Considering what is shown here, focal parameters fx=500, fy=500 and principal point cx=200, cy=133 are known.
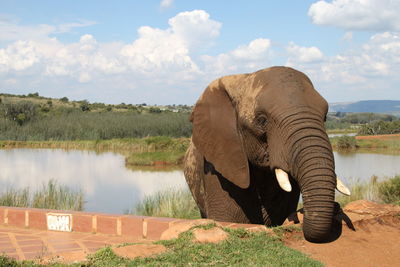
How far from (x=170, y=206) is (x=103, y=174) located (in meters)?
9.58

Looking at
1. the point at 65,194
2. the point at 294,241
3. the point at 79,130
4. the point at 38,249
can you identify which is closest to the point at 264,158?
the point at 294,241

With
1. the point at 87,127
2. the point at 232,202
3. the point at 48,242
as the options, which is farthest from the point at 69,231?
the point at 87,127

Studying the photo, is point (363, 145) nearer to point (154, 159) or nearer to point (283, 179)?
point (154, 159)

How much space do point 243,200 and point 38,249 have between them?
2277 millimetres

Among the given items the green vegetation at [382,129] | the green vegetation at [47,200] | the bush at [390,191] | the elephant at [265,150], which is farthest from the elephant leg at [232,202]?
the green vegetation at [382,129]

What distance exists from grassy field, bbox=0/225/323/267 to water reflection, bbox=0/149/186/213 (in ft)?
29.1

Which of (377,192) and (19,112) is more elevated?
(19,112)

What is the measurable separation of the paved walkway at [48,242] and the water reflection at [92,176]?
654 centimetres

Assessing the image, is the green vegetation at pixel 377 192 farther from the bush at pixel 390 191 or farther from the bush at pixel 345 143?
the bush at pixel 345 143

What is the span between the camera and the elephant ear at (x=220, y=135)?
5.02 meters

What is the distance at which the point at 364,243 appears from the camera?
4.30 metres

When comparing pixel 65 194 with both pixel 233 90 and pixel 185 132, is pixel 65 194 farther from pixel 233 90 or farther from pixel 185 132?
pixel 185 132

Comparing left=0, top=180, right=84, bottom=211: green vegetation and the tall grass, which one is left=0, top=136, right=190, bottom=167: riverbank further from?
left=0, top=180, right=84, bottom=211: green vegetation

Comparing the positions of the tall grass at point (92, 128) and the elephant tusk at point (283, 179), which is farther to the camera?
the tall grass at point (92, 128)
